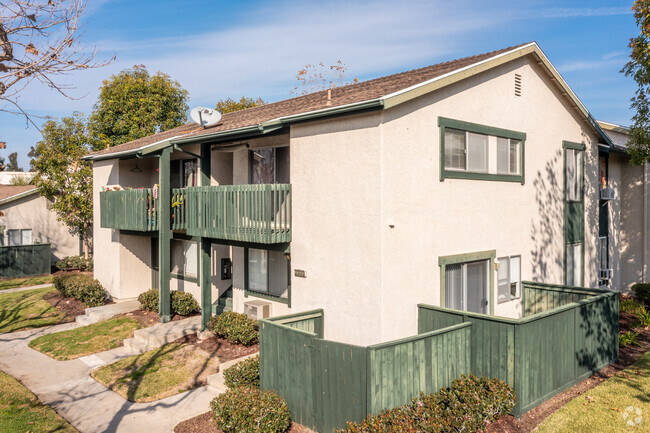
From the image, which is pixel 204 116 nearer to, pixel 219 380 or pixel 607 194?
pixel 219 380

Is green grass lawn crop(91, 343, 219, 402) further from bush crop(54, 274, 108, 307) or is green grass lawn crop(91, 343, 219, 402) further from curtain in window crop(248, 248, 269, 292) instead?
bush crop(54, 274, 108, 307)

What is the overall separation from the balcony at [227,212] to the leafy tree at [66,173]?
12036mm

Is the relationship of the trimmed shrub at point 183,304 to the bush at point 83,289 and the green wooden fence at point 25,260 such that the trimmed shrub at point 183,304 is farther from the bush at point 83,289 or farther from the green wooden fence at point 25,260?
the green wooden fence at point 25,260

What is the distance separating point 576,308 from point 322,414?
5.97 meters

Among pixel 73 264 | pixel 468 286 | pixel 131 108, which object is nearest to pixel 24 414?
pixel 468 286

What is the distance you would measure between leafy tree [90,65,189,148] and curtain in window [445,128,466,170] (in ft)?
92.1

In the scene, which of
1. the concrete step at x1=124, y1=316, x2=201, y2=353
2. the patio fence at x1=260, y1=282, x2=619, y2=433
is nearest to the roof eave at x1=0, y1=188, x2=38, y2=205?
the concrete step at x1=124, y1=316, x2=201, y2=353

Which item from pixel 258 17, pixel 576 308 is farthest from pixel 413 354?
pixel 258 17

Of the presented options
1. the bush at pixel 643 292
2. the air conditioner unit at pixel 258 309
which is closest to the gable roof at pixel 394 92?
the air conditioner unit at pixel 258 309

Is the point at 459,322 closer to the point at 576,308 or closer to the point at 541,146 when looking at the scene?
the point at 576,308

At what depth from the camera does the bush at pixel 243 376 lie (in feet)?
30.0

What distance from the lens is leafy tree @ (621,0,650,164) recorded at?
45.2 feet

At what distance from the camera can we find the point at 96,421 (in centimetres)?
873

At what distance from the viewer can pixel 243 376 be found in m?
9.20
